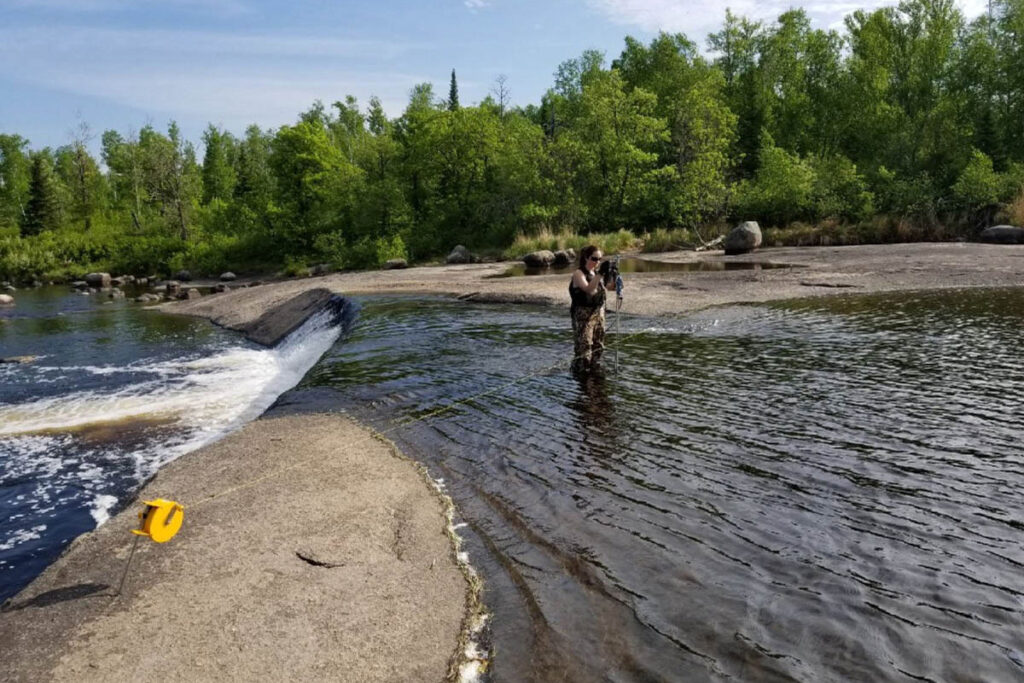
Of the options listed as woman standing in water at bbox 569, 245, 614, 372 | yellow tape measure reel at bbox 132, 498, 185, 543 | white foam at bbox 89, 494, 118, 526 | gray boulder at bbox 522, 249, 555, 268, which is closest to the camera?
yellow tape measure reel at bbox 132, 498, 185, 543

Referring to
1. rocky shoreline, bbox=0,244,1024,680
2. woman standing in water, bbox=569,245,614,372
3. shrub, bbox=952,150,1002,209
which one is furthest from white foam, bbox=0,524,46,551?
shrub, bbox=952,150,1002,209

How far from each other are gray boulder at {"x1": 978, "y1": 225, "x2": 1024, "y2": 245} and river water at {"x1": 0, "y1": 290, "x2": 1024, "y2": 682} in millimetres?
20489

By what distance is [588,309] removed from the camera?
12.2 meters

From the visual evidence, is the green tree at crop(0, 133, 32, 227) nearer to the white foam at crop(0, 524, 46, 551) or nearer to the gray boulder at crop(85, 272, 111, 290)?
the gray boulder at crop(85, 272, 111, 290)

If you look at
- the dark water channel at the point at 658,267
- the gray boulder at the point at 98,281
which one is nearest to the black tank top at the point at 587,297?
the dark water channel at the point at 658,267

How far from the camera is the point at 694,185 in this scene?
149 ft

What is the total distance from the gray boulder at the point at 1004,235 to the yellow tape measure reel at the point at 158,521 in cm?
3764

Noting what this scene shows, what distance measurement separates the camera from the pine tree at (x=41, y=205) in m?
75.2

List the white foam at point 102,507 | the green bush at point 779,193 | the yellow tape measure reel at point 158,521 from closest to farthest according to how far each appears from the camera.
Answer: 1. the yellow tape measure reel at point 158,521
2. the white foam at point 102,507
3. the green bush at point 779,193

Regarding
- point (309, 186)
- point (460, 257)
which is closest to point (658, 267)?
point (460, 257)

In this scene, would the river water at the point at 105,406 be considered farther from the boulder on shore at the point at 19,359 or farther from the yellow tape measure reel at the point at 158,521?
the yellow tape measure reel at the point at 158,521

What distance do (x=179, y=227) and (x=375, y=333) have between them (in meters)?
59.1

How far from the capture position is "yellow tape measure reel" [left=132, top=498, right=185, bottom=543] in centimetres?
513

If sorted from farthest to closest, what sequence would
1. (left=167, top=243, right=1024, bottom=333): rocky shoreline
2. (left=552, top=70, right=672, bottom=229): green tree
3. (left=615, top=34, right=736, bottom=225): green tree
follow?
(left=552, top=70, right=672, bottom=229): green tree
(left=615, top=34, right=736, bottom=225): green tree
(left=167, top=243, right=1024, bottom=333): rocky shoreline
